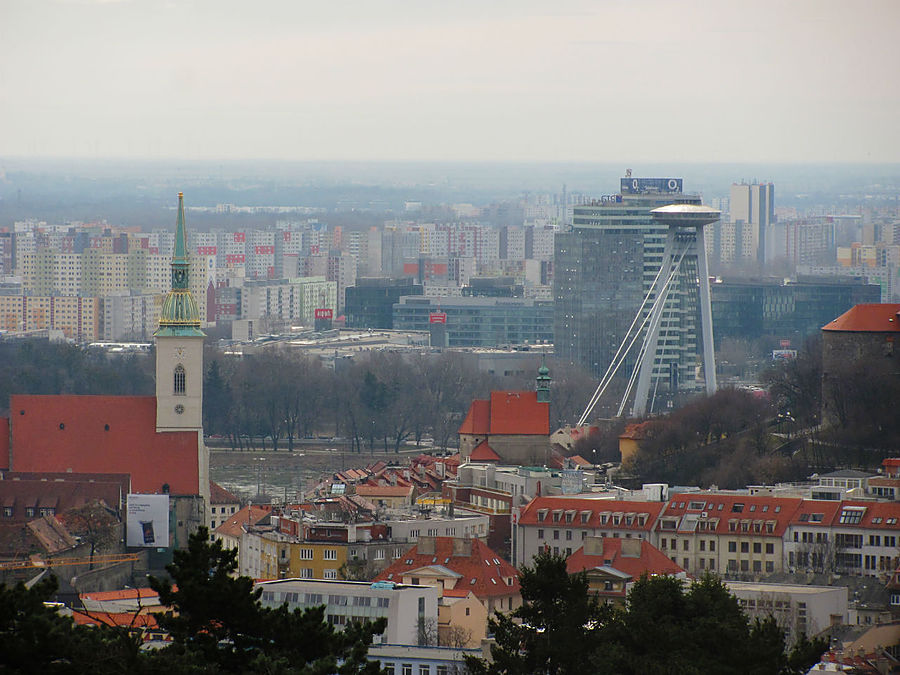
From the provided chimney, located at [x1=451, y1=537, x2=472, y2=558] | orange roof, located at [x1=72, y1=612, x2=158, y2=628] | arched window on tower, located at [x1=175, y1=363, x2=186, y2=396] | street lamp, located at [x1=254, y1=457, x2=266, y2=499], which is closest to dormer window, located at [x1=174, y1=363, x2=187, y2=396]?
arched window on tower, located at [x1=175, y1=363, x2=186, y2=396]

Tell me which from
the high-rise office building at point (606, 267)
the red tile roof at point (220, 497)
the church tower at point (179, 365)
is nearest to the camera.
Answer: the church tower at point (179, 365)

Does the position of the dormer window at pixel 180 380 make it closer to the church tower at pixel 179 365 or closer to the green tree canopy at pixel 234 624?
the church tower at pixel 179 365

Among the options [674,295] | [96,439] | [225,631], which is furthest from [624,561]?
[674,295]

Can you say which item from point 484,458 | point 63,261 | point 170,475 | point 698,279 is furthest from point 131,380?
point 63,261

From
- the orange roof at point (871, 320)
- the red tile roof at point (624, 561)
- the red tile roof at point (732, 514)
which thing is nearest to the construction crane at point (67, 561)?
the red tile roof at point (624, 561)

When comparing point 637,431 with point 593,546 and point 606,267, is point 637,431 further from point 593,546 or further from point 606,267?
point 606,267

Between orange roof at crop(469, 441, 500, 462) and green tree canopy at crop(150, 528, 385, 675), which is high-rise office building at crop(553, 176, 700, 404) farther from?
green tree canopy at crop(150, 528, 385, 675)
